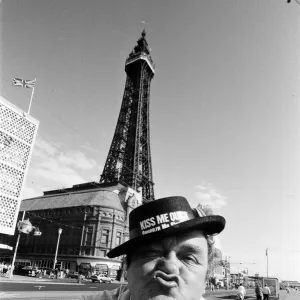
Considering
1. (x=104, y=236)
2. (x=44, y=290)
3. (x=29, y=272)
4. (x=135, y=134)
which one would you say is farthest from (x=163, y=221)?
(x=135, y=134)

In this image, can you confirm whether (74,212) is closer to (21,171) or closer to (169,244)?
(21,171)

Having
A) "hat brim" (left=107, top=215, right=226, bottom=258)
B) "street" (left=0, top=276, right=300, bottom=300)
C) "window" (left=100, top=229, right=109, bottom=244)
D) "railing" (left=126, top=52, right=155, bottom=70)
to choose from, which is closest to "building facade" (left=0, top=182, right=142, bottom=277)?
"window" (left=100, top=229, right=109, bottom=244)

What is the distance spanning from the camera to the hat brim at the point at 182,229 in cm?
→ 146

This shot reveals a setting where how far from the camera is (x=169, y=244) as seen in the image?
58.1 inches

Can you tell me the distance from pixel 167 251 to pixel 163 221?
0.53 ft

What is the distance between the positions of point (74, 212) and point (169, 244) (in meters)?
61.3

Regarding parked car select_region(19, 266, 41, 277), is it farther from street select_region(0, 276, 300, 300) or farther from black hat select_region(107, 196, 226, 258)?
black hat select_region(107, 196, 226, 258)

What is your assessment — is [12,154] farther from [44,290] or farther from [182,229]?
[182,229]

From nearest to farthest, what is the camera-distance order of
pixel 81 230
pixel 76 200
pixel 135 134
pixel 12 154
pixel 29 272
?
pixel 12 154, pixel 29 272, pixel 81 230, pixel 76 200, pixel 135 134

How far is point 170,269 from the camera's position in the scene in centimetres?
137

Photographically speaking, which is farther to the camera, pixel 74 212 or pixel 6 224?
pixel 74 212

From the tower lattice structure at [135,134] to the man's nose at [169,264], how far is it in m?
68.2

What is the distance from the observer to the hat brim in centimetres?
146

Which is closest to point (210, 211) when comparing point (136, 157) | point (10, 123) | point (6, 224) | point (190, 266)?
point (190, 266)
